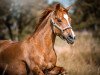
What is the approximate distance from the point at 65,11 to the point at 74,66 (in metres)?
3.63

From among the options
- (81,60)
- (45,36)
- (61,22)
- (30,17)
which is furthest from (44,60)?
(30,17)

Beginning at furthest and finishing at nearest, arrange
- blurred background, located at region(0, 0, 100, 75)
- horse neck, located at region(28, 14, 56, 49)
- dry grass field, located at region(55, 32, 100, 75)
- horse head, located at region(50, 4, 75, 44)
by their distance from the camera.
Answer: blurred background, located at region(0, 0, 100, 75) → dry grass field, located at region(55, 32, 100, 75) → horse neck, located at region(28, 14, 56, 49) → horse head, located at region(50, 4, 75, 44)

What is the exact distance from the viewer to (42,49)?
7.71 m

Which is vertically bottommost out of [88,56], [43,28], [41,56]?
[88,56]

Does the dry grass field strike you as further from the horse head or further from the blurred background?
the horse head

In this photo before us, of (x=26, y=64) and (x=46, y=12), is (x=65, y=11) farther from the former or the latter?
(x=26, y=64)

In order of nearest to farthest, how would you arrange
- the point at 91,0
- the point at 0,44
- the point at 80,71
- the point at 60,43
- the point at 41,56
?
the point at 41,56
the point at 0,44
the point at 80,71
the point at 60,43
the point at 91,0

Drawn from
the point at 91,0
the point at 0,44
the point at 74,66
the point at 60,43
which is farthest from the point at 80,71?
the point at 91,0

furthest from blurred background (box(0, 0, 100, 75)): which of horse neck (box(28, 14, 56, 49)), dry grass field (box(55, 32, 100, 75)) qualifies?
→ horse neck (box(28, 14, 56, 49))

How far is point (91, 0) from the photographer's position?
37.6m

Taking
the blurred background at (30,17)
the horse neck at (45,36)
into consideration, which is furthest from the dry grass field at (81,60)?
the horse neck at (45,36)

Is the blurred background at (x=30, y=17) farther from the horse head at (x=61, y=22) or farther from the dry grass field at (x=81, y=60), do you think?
the horse head at (x=61, y=22)

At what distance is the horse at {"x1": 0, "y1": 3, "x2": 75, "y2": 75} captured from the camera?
24.8 ft

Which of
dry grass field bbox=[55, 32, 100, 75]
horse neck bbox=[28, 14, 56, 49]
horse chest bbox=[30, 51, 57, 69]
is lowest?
dry grass field bbox=[55, 32, 100, 75]
